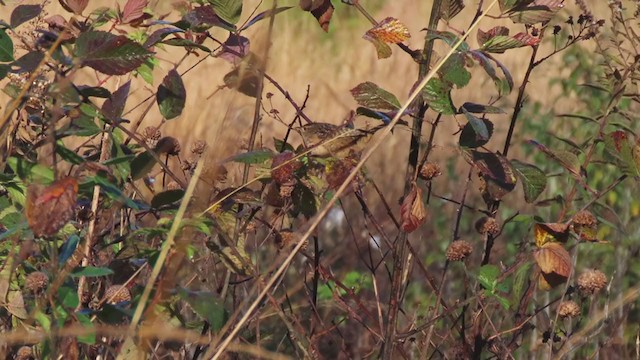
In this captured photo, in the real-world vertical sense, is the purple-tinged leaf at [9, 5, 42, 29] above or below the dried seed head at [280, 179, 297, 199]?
above

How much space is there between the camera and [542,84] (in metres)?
7.68

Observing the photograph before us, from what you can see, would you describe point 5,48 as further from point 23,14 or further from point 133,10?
point 133,10

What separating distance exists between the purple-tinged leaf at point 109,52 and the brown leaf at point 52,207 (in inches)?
8.4

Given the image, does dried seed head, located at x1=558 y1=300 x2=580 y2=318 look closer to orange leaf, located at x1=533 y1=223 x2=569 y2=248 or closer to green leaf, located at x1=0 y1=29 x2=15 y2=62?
orange leaf, located at x1=533 y1=223 x2=569 y2=248

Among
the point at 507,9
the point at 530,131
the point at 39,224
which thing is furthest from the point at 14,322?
the point at 530,131

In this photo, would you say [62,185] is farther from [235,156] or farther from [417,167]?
[417,167]

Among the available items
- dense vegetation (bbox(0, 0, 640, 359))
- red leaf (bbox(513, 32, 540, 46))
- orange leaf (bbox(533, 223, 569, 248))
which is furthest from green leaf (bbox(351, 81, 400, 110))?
orange leaf (bbox(533, 223, 569, 248))

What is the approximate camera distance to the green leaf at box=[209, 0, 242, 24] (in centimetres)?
185

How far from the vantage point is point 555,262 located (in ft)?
6.38

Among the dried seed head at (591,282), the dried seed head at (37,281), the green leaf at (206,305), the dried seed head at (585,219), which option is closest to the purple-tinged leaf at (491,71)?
the dried seed head at (585,219)

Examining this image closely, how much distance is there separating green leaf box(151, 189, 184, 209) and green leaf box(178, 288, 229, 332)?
0.67 ft

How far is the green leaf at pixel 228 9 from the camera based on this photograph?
6.07 ft

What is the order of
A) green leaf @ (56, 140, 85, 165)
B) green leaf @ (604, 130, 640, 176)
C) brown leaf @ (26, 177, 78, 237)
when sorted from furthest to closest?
green leaf @ (604, 130, 640, 176)
green leaf @ (56, 140, 85, 165)
brown leaf @ (26, 177, 78, 237)

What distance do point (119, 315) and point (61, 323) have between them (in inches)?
3.7
